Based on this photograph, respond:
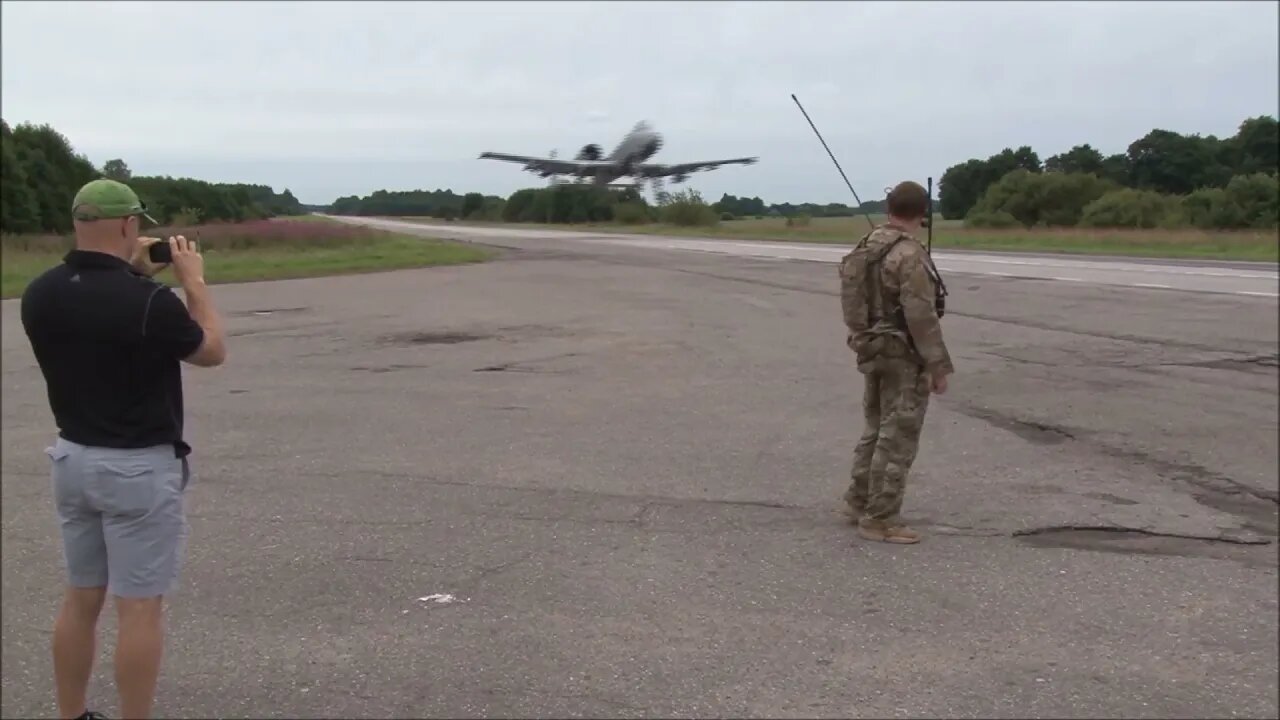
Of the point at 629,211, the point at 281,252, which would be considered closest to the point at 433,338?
the point at 281,252

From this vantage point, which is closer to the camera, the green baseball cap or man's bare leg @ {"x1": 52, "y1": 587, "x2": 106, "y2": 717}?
the green baseball cap

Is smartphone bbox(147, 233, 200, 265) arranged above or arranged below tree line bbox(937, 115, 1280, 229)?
below

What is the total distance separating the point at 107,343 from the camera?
2.69 m

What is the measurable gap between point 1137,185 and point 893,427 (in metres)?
4.22

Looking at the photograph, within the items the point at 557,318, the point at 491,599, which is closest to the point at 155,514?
the point at 491,599

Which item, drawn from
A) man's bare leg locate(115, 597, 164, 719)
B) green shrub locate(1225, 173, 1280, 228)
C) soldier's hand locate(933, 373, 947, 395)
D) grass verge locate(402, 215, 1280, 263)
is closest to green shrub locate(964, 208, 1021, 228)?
grass verge locate(402, 215, 1280, 263)

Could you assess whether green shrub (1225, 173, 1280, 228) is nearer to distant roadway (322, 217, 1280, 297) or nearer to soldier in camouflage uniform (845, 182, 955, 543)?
soldier in camouflage uniform (845, 182, 955, 543)

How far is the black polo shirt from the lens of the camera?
2672mm

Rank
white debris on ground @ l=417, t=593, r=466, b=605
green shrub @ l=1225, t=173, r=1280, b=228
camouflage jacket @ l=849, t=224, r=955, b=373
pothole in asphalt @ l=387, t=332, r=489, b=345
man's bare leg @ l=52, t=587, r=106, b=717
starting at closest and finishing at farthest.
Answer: man's bare leg @ l=52, t=587, r=106, b=717
white debris on ground @ l=417, t=593, r=466, b=605
camouflage jacket @ l=849, t=224, r=955, b=373
green shrub @ l=1225, t=173, r=1280, b=228
pothole in asphalt @ l=387, t=332, r=489, b=345

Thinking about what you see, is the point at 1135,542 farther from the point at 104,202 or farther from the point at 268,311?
the point at 268,311

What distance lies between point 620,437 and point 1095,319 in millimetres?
8616

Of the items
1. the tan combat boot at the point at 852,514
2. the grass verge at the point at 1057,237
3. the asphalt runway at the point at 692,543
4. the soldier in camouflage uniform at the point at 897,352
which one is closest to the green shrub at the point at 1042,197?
the grass verge at the point at 1057,237

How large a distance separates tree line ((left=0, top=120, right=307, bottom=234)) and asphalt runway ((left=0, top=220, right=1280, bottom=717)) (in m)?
1.58

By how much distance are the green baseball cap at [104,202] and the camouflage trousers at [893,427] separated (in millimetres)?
3377
